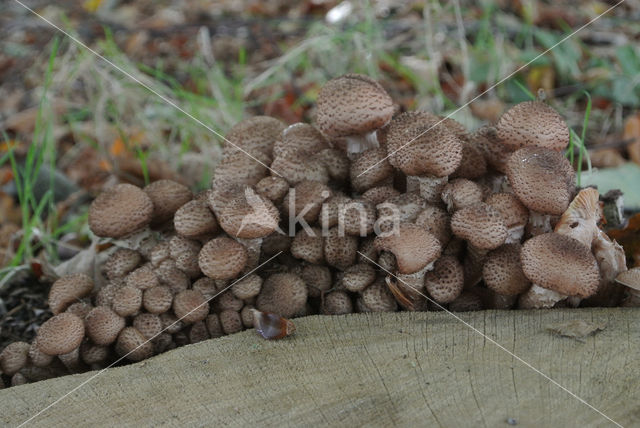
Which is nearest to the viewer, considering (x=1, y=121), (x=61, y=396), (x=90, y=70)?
(x=61, y=396)

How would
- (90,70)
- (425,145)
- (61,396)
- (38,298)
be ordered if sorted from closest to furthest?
1. (61,396)
2. (425,145)
3. (38,298)
4. (90,70)

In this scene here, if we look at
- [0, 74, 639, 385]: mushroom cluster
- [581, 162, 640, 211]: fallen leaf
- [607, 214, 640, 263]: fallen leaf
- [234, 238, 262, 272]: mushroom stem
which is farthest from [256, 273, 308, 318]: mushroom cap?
[581, 162, 640, 211]: fallen leaf

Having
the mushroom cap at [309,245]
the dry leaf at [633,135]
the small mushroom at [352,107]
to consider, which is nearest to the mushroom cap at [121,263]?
the mushroom cap at [309,245]

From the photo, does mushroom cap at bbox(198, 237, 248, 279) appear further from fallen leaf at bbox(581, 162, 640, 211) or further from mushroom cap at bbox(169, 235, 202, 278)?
fallen leaf at bbox(581, 162, 640, 211)

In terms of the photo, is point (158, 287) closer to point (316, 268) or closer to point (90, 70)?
point (316, 268)

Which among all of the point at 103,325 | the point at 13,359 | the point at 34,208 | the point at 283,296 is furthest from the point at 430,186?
the point at 34,208

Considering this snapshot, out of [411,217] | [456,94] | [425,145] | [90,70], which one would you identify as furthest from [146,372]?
[456,94]
